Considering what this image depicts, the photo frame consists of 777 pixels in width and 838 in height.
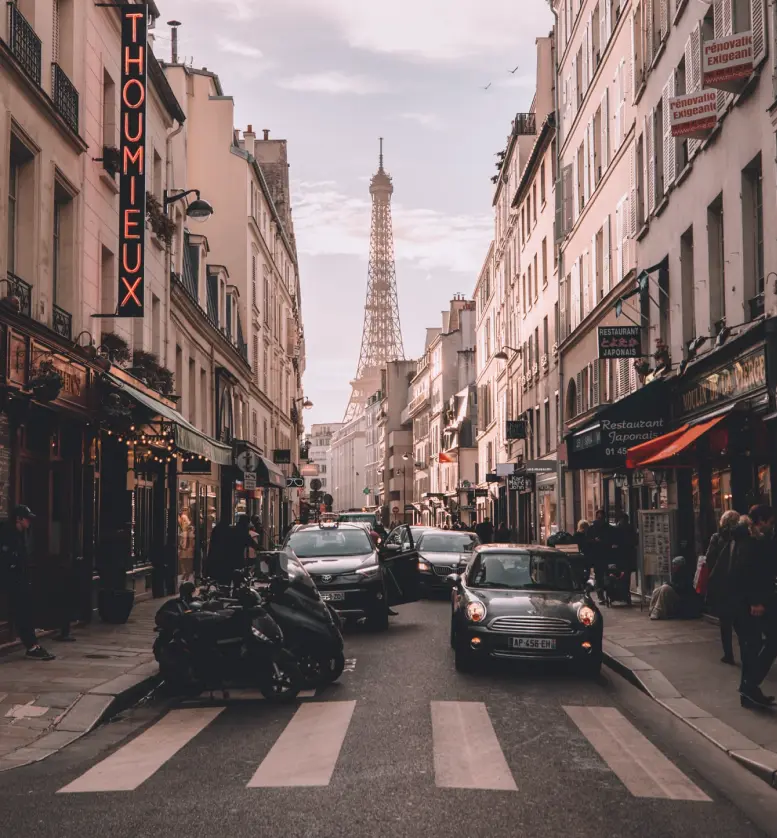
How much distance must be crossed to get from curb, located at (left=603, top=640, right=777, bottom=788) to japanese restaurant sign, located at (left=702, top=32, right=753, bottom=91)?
7945mm

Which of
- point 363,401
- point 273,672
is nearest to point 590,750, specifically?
point 273,672

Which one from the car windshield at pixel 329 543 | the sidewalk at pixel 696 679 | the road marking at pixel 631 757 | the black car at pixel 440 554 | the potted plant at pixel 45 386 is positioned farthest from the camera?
the black car at pixel 440 554

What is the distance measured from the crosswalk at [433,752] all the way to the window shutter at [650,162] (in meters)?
14.6

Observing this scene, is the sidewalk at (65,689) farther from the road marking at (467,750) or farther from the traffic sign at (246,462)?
the traffic sign at (246,462)

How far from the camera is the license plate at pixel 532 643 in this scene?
1236 cm

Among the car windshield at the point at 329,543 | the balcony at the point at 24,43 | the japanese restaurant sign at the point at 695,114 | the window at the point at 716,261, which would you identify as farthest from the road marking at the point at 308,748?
the japanese restaurant sign at the point at 695,114

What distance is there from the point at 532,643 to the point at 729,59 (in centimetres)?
856

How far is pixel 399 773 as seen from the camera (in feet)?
24.2

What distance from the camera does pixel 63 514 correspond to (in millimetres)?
16844

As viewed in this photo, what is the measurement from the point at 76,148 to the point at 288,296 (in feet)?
140

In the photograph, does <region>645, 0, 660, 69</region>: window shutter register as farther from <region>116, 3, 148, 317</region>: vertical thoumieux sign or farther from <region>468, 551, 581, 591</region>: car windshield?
<region>468, 551, 581, 591</region>: car windshield

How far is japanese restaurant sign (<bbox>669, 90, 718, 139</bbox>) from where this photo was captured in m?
17.2

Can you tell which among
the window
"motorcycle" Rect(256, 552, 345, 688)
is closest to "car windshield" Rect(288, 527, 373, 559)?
"motorcycle" Rect(256, 552, 345, 688)

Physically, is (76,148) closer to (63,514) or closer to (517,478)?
(63,514)
